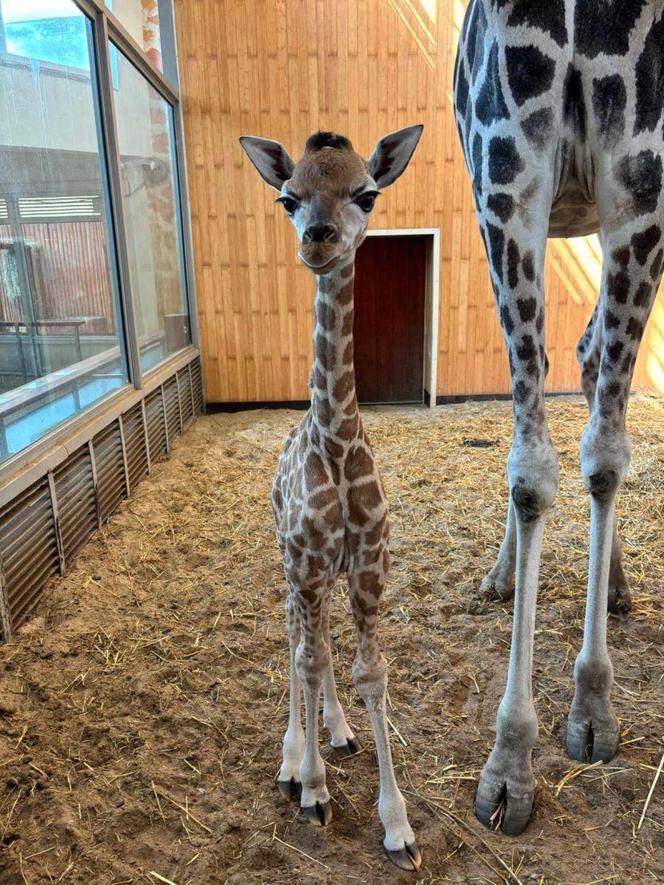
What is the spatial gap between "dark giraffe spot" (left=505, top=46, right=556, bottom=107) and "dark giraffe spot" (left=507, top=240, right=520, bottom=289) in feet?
1.27

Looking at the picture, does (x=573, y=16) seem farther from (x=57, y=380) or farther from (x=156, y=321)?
(x=156, y=321)

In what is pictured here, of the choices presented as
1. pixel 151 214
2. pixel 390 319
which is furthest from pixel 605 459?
pixel 390 319

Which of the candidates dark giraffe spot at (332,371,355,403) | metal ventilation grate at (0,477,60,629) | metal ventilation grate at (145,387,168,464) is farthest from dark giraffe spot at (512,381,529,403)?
metal ventilation grate at (145,387,168,464)

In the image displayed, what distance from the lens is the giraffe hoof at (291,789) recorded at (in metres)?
2.08

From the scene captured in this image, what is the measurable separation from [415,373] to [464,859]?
6348mm

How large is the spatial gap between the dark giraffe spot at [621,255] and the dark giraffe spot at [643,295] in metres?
0.08

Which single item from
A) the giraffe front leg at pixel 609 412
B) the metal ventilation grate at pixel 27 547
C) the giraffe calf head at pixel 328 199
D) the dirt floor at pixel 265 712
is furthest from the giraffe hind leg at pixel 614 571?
the metal ventilation grate at pixel 27 547

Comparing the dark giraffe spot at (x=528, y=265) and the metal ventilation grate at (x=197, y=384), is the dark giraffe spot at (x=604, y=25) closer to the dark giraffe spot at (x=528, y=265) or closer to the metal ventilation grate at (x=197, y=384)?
the dark giraffe spot at (x=528, y=265)

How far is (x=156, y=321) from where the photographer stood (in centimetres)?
609

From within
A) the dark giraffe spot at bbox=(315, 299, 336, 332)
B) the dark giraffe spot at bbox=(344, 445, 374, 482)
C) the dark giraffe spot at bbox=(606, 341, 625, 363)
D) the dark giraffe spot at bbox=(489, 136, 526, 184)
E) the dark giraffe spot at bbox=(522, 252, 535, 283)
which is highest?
the dark giraffe spot at bbox=(489, 136, 526, 184)

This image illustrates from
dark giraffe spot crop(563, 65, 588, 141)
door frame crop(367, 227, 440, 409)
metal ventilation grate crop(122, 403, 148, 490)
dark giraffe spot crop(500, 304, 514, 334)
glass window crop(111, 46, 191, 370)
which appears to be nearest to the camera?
dark giraffe spot crop(563, 65, 588, 141)

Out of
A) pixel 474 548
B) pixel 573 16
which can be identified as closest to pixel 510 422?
pixel 474 548

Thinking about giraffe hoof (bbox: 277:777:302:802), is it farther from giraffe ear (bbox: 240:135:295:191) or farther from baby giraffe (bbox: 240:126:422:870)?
giraffe ear (bbox: 240:135:295:191)

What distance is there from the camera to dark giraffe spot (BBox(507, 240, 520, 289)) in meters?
1.86
